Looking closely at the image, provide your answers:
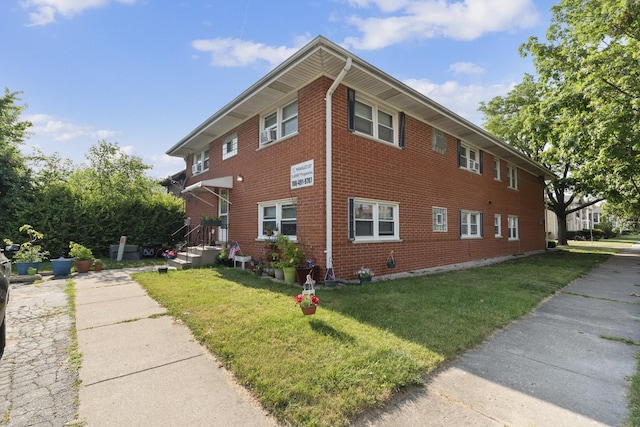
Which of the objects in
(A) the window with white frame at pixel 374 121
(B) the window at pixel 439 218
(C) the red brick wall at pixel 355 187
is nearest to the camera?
(C) the red brick wall at pixel 355 187

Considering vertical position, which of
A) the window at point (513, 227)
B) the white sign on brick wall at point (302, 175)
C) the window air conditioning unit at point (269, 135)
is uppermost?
the window air conditioning unit at point (269, 135)

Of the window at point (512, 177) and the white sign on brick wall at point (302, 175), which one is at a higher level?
the window at point (512, 177)

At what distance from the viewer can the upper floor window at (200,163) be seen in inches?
564

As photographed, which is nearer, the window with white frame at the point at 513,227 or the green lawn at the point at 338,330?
the green lawn at the point at 338,330

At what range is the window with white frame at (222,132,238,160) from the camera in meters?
11.6

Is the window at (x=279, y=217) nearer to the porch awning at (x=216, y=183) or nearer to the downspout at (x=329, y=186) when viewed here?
the downspout at (x=329, y=186)

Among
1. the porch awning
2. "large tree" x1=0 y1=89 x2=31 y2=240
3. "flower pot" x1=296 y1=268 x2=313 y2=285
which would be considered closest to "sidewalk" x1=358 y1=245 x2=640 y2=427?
"flower pot" x1=296 y1=268 x2=313 y2=285

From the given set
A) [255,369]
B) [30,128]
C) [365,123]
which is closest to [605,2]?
[365,123]

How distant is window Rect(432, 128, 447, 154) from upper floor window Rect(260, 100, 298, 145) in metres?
5.52

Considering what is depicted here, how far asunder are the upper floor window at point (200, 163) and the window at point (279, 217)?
574 cm

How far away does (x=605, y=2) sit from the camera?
402 inches

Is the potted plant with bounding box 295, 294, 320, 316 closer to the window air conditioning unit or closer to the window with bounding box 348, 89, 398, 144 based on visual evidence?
the window with bounding box 348, 89, 398, 144

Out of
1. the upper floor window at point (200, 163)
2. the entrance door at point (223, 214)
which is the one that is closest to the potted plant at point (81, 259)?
the entrance door at point (223, 214)

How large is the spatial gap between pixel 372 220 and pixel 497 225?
32.2ft
